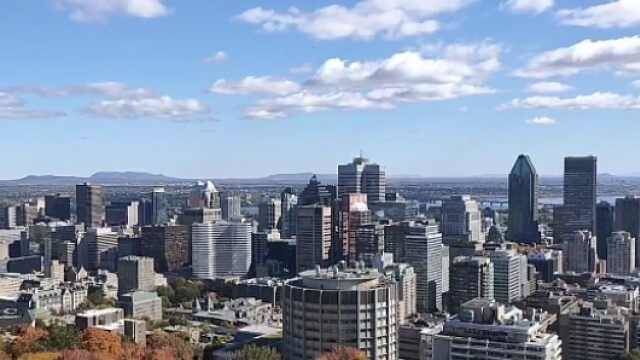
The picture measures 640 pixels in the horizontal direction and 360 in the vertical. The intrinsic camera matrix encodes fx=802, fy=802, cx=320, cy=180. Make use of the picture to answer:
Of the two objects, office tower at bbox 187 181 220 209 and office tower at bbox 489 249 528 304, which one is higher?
office tower at bbox 187 181 220 209

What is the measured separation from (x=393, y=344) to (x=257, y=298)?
23676 millimetres

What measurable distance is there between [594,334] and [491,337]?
27.3ft

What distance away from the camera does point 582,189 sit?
216 ft

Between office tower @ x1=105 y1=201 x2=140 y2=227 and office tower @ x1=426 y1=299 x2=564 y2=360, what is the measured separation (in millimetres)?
59400

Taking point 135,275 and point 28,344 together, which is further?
point 135,275

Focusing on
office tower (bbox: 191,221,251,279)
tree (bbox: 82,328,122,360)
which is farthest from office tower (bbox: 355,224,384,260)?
tree (bbox: 82,328,122,360)

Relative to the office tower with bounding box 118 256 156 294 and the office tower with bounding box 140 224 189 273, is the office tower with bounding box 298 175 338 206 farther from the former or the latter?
the office tower with bounding box 118 256 156 294

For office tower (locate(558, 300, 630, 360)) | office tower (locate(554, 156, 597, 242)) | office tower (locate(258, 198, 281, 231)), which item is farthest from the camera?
office tower (locate(258, 198, 281, 231))

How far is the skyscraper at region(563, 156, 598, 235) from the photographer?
63.1 m

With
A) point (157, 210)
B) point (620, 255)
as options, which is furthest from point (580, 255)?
point (157, 210)

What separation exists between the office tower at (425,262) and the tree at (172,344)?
45.9 ft

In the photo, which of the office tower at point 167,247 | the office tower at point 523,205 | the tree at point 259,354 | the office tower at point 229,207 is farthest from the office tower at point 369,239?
the office tower at point 229,207

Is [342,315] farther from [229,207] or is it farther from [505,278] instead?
[229,207]

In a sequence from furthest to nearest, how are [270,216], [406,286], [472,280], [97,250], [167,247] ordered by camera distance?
[270,216], [97,250], [167,247], [472,280], [406,286]
